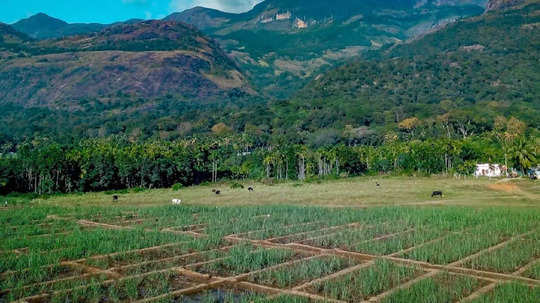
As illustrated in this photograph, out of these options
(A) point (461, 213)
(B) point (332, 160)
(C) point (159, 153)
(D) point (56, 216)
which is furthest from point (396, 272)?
(B) point (332, 160)

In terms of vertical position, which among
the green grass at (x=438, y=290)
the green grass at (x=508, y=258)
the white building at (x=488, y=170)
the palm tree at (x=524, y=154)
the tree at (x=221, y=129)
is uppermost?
the tree at (x=221, y=129)

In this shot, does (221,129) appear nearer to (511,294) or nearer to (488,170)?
(488,170)

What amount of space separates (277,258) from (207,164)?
247ft

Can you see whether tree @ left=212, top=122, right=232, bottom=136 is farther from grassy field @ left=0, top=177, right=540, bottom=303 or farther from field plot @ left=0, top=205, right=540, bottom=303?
field plot @ left=0, top=205, right=540, bottom=303

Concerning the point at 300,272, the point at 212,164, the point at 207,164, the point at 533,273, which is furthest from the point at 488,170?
the point at 300,272

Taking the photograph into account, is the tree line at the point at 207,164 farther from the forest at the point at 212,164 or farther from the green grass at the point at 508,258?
the green grass at the point at 508,258

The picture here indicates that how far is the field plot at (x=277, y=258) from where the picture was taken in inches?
575

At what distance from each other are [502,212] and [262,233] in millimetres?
16206

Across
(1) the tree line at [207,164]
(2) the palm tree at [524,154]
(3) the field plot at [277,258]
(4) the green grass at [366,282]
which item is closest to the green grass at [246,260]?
(3) the field plot at [277,258]

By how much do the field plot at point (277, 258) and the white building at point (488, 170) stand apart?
5395cm

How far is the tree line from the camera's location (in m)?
68.2

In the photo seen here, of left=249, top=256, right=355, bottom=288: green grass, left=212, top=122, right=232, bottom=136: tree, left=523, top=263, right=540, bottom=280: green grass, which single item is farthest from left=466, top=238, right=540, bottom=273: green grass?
left=212, top=122, right=232, bottom=136: tree

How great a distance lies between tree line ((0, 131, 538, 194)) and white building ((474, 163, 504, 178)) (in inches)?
45.2

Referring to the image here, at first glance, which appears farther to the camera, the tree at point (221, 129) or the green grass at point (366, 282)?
the tree at point (221, 129)
